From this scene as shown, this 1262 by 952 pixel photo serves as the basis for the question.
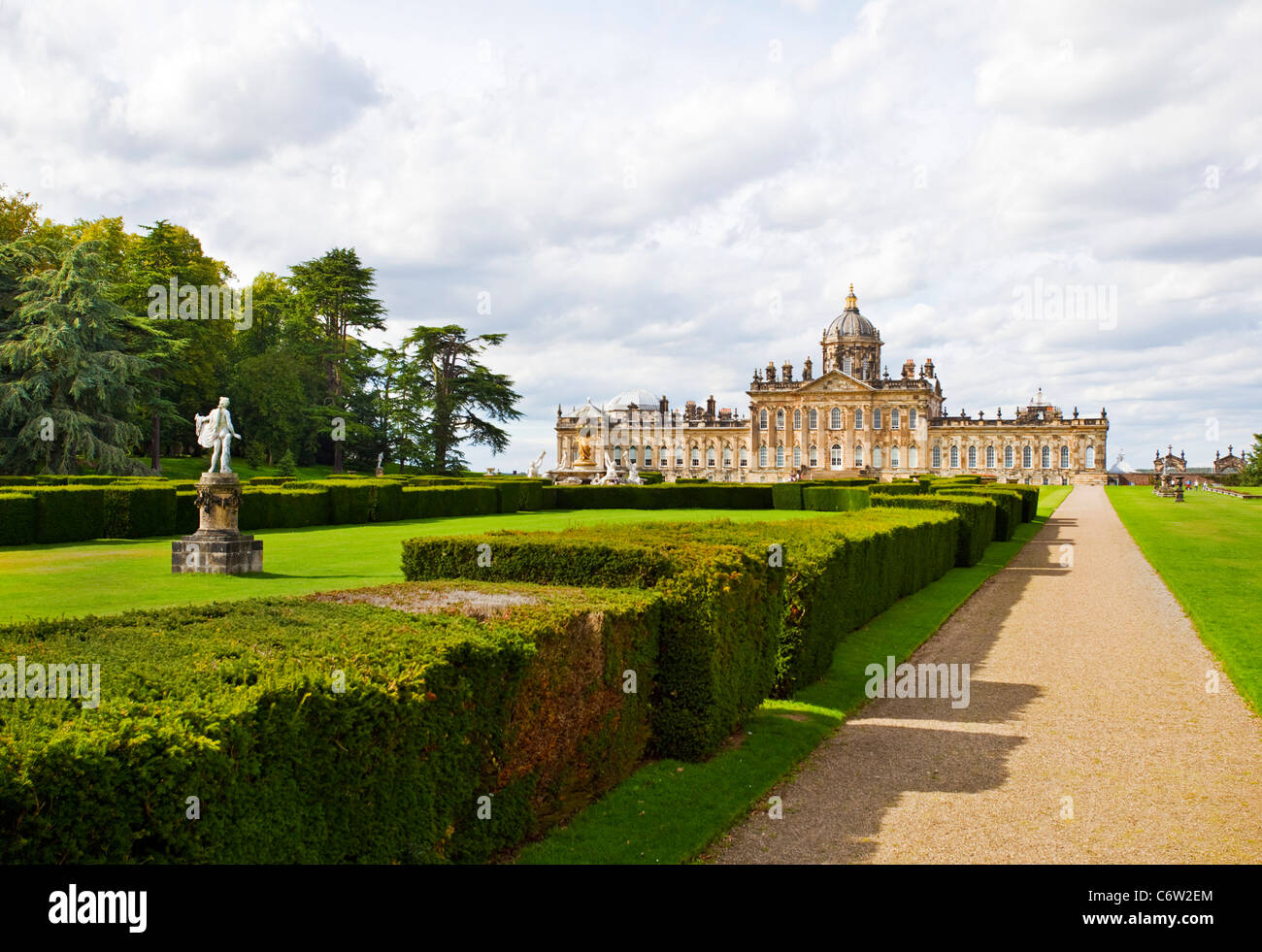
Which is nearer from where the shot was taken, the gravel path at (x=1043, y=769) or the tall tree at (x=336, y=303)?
the gravel path at (x=1043, y=769)

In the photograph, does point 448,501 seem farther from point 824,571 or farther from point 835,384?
point 835,384

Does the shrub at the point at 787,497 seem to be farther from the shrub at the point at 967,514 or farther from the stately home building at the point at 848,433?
the stately home building at the point at 848,433

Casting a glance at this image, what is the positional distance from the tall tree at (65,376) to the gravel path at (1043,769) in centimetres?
3395

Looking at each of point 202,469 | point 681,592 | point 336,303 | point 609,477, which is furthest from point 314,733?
point 336,303

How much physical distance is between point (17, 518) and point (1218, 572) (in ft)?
76.7

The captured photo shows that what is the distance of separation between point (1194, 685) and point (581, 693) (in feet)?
22.4

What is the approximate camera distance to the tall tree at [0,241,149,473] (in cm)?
3350

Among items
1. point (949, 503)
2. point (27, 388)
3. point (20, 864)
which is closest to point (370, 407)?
point (27, 388)

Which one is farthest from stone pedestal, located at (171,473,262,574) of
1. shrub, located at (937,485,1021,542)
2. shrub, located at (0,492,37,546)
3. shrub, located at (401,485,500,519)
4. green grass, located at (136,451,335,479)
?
green grass, located at (136,451,335,479)

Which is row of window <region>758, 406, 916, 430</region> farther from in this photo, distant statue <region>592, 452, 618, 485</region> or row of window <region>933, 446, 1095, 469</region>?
distant statue <region>592, 452, 618, 485</region>

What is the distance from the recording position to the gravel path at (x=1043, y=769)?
5.04 meters

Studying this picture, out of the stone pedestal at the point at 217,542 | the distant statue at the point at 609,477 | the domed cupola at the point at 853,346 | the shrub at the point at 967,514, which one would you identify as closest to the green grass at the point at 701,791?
the stone pedestal at the point at 217,542

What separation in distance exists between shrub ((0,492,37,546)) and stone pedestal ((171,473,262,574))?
6483mm
